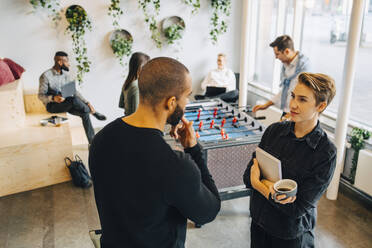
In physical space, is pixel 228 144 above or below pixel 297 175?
below

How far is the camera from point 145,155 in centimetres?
132

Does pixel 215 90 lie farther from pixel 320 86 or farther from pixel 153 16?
pixel 320 86

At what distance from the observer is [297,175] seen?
1.90m

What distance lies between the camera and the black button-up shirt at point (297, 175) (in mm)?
1840

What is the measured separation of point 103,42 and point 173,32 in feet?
4.35

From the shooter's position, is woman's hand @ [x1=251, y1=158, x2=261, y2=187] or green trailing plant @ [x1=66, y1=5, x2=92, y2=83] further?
green trailing plant @ [x1=66, y1=5, x2=92, y2=83]

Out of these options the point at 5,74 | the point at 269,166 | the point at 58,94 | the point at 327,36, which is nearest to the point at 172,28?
the point at 58,94

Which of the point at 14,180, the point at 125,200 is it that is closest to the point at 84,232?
the point at 14,180

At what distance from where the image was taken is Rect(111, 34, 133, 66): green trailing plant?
241 inches

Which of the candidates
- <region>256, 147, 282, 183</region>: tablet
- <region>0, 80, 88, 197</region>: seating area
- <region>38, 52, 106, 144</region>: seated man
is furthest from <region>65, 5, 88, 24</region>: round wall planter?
<region>256, 147, 282, 183</region>: tablet

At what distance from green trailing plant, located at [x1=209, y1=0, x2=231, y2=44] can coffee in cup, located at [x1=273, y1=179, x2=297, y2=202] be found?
5431 mm

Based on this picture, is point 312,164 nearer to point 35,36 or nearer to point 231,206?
point 231,206

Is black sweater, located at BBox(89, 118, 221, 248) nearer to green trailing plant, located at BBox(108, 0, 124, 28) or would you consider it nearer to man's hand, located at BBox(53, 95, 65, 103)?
man's hand, located at BBox(53, 95, 65, 103)

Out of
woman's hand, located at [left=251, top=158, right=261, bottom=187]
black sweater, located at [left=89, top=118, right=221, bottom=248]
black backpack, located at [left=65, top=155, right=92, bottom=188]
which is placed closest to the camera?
black sweater, located at [left=89, top=118, right=221, bottom=248]
